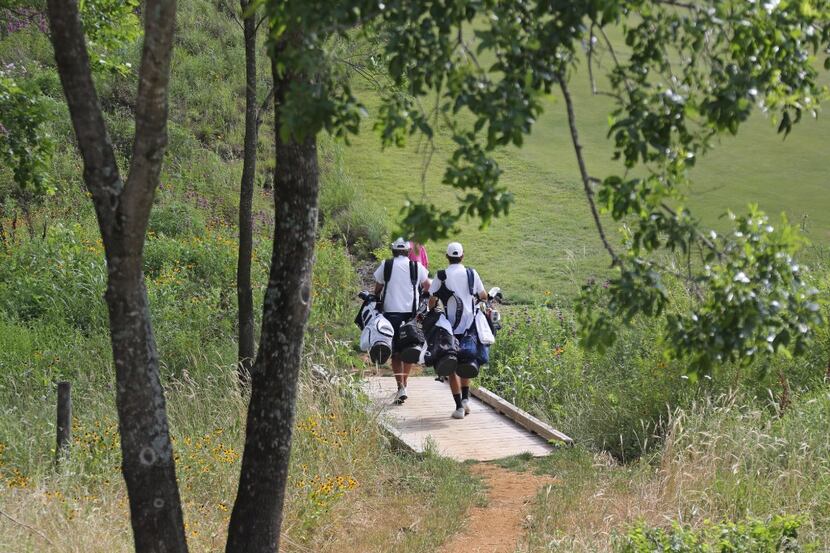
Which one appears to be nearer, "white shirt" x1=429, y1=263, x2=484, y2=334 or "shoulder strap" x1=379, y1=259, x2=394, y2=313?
"white shirt" x1=429, y1=263, x2=484, y2=334

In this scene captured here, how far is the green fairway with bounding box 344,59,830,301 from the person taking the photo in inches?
708

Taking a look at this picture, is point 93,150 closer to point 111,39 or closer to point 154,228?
point 111,39

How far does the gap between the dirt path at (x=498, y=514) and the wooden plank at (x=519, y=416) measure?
873mm

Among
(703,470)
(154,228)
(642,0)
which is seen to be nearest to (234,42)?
(154,228)

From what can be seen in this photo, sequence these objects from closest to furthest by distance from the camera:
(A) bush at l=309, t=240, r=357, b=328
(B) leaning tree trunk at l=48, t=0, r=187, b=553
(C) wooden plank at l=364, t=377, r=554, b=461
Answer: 1. (B) leaning tree trunk at l=48, t=0, r=187, b=553
2. (C) wooden plank at l=364, t=377, r=554, b=461
3. (A) bush at l=309, t=240, r=357, b=328

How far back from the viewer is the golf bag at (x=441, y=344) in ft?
33.6

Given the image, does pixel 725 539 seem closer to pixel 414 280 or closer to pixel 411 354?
pixel 411 354

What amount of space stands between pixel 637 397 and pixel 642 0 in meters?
6.33

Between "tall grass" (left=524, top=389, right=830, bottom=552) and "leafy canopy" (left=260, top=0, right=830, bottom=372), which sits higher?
"leafy canopy" (left=260, top=0, right=830, bottom=372)

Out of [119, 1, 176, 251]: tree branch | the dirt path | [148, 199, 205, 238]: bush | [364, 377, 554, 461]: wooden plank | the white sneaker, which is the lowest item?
the dirt path

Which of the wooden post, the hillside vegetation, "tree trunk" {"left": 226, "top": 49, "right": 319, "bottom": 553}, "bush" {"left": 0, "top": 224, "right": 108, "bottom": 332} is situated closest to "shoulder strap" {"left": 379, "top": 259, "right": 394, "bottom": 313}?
the hillside vegetation

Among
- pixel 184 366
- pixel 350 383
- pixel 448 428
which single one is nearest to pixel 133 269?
pixel 350 383

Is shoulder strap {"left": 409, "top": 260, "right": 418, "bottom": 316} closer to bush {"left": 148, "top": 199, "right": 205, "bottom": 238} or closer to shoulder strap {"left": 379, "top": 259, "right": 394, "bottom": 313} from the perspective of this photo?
shoulder strap {"left": 379, "top": 259, "right": 394, "bottom": 313}

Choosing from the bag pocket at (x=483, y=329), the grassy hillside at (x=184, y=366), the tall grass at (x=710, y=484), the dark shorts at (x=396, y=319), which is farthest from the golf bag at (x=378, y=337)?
the tall grass at (x=710, y=484)
